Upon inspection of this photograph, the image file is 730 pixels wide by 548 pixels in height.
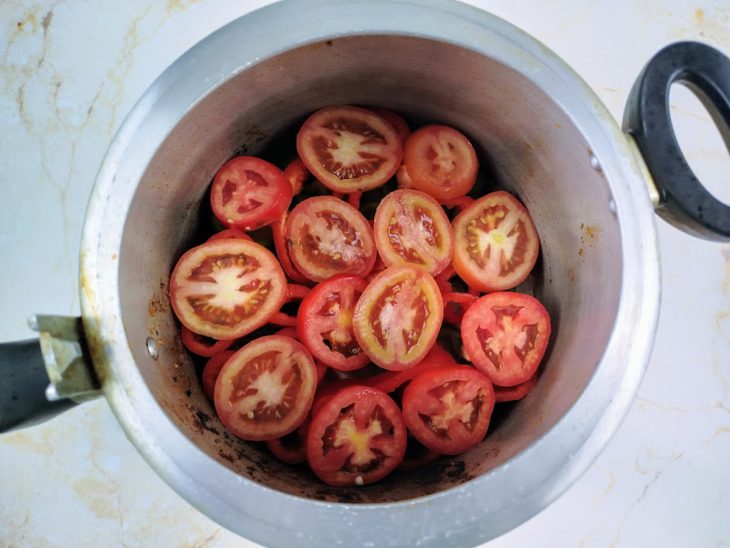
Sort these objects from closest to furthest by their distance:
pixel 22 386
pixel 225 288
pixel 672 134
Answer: pixel 22 386
pixel 672 134
pixel 225 288

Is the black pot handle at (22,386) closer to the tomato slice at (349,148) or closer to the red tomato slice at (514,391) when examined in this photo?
the tomato slice at (349,148)

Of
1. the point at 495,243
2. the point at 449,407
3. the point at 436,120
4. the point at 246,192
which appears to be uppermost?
the point at 436,120

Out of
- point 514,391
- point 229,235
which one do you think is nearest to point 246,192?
point 229,235

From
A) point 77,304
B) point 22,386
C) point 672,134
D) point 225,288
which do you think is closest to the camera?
point 22,386

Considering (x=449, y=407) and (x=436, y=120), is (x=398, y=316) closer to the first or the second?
(x=449, y=407)

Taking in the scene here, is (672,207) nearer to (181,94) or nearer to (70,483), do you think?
(181,94)

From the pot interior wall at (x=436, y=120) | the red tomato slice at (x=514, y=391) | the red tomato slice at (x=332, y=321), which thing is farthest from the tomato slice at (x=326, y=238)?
the red tomato slice at (x=514, y=391)
